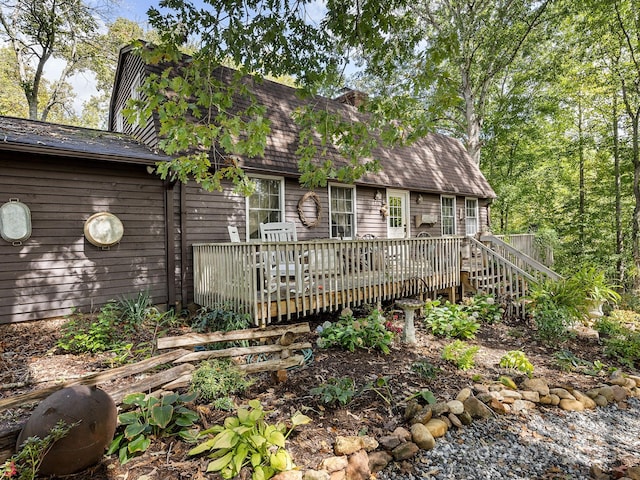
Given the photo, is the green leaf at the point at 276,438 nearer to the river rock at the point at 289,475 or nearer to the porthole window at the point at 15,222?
the river rock at the point at 289,475

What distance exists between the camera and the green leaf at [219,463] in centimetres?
204

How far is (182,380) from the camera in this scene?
292cm

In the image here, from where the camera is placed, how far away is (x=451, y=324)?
210 inches

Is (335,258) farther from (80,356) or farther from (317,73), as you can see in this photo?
(80,356)

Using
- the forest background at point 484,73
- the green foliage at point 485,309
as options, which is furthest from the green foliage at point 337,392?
the green foliage at point 485,309

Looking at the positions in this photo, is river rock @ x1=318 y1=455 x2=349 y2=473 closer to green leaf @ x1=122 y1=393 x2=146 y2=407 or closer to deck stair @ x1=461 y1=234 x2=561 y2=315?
green leaf @ x1=122 y1=393 x2=146 y2=407

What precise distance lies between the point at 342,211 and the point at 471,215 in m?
6.14

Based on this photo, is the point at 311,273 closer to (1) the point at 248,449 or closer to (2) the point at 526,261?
(1) the point at 248,449

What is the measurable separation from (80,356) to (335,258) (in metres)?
3.54

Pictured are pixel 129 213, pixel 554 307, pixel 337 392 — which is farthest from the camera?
pixel 129 213

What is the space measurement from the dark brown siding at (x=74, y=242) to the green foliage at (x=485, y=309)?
5718mm

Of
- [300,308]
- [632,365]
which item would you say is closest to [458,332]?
[632,365]

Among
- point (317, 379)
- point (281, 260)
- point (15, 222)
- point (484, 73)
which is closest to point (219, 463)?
point (317, 379)

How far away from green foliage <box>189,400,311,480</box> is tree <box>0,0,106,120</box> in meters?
15.2
